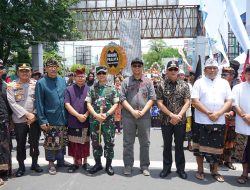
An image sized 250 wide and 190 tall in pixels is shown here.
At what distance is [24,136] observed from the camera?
243 inches

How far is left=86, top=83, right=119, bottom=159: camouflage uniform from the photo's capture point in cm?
613

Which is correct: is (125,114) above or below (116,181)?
above

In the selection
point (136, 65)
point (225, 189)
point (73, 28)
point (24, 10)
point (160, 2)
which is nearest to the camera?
point (225, 189)

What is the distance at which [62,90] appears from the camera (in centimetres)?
625

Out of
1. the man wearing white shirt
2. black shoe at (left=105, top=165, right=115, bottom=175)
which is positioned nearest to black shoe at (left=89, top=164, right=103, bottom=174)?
black shoe at (left=105, top=165, right=115, bottom=175)

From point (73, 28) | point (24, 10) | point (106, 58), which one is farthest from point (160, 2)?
point (106, 58)

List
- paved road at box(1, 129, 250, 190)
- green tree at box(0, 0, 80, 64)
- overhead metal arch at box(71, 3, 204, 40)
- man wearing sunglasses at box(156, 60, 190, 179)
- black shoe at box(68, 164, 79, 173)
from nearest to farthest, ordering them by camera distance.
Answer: paved road at box(1, 129, 250, 190), man wearing sunglasses at box(156, 60, 190, 179), black shoe at box(68, 164, 79, 173), green tree at box(0, 0, 80, 64), overhead metal arch at box(71, 3, 204, 40)

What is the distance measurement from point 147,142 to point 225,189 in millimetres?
1489

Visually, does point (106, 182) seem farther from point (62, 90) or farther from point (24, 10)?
point (24, 10)

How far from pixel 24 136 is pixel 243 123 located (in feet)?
12.1

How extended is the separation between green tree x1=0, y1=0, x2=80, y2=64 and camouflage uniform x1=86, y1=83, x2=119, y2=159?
11223 mm

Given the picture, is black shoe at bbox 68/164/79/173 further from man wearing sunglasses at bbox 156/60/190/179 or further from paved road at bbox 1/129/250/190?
man wearing sunglasses at bbox 156/60/190/179

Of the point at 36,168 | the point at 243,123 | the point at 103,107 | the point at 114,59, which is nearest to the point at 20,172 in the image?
Answer: the point at 36,168

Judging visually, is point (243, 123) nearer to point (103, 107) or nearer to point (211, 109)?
point (211, 109)
